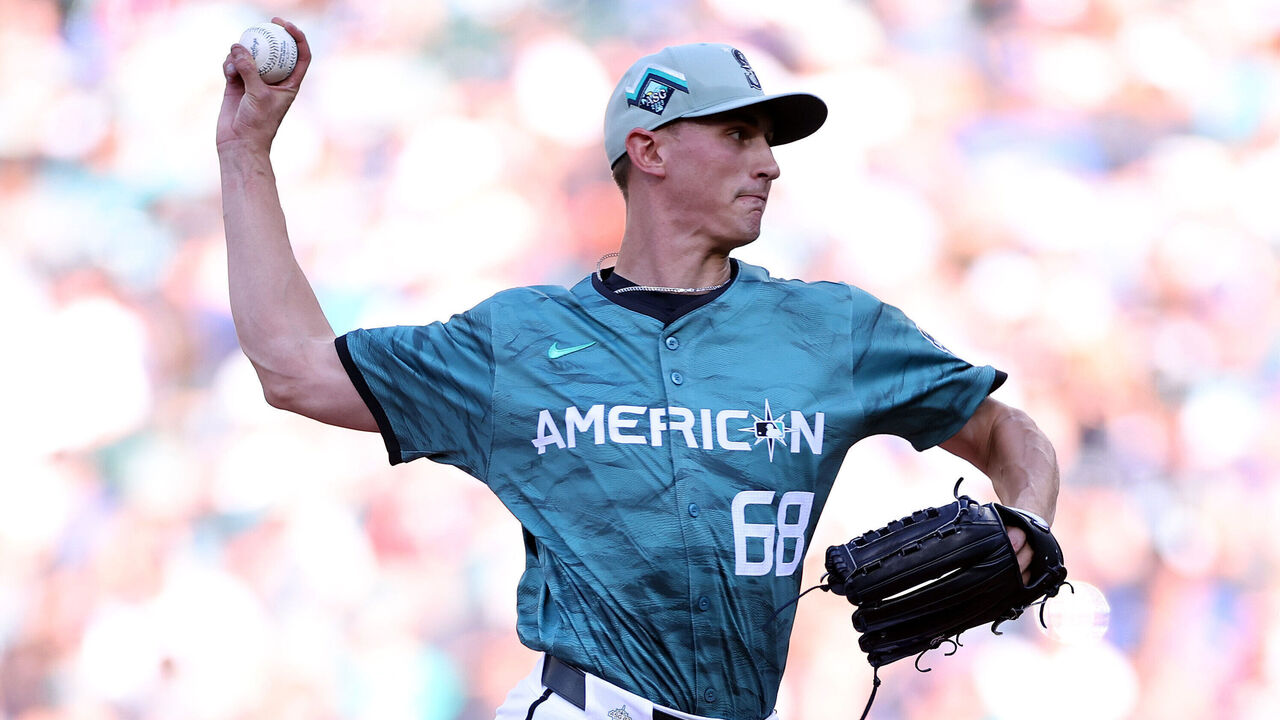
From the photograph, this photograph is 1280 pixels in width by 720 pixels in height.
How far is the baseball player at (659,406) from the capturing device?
83.3 inches

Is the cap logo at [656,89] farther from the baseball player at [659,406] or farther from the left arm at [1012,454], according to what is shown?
the left arm at [1012,454]

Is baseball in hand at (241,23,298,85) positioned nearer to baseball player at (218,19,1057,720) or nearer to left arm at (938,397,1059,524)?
baseball player at (218,19,1057,720)

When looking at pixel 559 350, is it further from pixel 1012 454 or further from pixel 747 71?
pixel 1012 454

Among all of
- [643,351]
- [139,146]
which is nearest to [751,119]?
[643,351]

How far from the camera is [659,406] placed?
218 cm

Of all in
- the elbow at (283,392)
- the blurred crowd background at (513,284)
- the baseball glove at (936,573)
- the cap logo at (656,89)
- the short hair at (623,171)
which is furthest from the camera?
the blurred crowd background at (513,284)

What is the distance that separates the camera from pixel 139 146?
4289 mm

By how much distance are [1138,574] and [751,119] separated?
257 centimetres

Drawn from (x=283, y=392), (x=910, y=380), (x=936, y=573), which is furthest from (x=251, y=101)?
(x=936, y=573)

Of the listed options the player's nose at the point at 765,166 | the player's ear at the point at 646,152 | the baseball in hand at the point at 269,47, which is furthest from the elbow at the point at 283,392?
the player's nose at the point at 765,166

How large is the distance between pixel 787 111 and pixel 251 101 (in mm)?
951

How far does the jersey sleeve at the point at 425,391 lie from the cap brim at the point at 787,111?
591 mm

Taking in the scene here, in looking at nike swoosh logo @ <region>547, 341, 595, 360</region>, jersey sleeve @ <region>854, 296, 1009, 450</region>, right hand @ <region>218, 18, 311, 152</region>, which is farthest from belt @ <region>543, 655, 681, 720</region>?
right hand @ <region>218, 18, 311, 152</region>

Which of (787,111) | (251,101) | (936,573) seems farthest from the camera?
(787,111)
